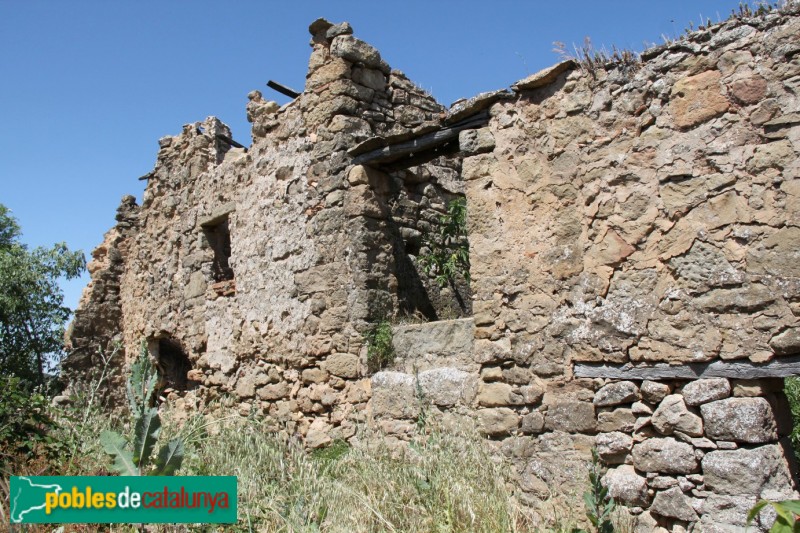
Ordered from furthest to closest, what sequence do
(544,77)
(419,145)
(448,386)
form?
(419,145)
(448,386)
(544,77)

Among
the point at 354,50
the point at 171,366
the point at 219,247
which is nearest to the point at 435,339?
the point at 354,50

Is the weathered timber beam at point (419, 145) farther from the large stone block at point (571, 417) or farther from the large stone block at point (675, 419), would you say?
the large stone block at point (675, 419)

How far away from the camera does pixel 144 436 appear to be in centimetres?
326

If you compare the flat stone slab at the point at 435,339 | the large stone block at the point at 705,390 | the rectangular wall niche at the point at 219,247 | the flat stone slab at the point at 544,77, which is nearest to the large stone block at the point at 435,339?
the flat stone slab at the point at 435,339

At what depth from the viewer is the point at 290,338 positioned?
623 centimetres

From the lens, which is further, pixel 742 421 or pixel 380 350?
pixel 380 350

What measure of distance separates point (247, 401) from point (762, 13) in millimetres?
5517

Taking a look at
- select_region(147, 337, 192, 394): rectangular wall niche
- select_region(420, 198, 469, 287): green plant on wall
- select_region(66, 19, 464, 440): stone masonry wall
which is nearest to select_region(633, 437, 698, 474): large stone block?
select_region(66, 19, 464, 440): stone masonry wall

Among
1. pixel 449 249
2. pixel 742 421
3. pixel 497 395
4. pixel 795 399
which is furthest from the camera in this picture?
pixel 449 249

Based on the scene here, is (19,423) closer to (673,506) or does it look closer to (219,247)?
(219,247)

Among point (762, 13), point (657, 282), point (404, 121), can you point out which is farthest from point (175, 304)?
point (762, 13)

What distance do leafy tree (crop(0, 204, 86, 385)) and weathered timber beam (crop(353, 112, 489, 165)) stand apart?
8.32 metres

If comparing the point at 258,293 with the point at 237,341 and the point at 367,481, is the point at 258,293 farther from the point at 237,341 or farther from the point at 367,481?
the point at 367,481

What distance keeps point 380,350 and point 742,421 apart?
2857 millimetres
